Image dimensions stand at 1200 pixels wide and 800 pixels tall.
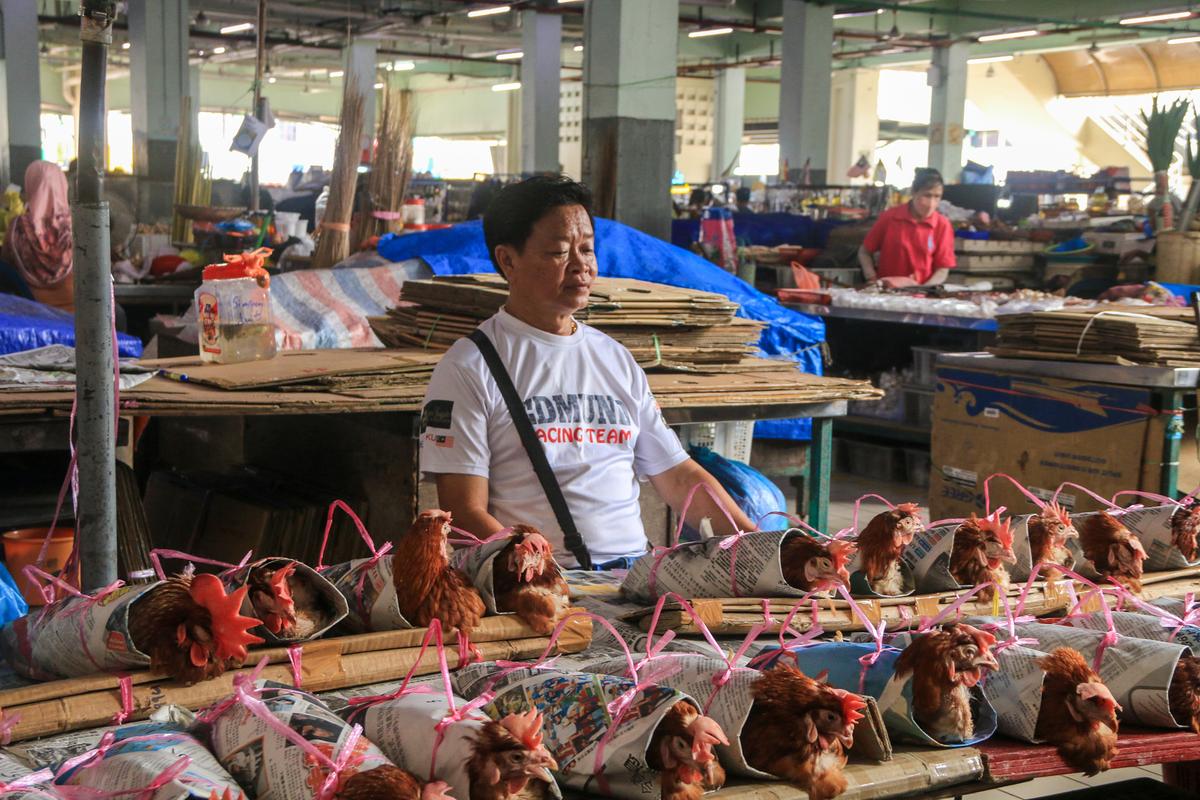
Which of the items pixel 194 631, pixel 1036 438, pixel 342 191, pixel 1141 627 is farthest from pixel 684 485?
pixel 342 191

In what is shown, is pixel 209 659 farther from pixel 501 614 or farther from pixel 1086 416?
pixel 1086 416

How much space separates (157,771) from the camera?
119 cm

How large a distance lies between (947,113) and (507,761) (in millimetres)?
20964

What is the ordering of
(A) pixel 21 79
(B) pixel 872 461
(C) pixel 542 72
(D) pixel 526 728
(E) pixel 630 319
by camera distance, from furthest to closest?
1. (C) pixel 542 72
2. (A) pixel 21 79
3. (B) pixel 872 461
4. (E) pixel 630 319
5. (D) pixel 526 728

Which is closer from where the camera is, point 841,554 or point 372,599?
point 372,599

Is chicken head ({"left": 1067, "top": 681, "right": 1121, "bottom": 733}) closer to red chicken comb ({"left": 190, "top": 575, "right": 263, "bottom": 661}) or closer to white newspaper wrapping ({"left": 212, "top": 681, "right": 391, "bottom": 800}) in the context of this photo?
white newspaper wrapping ({"left": 212, "top": 681, "right": 391, "bottom": 800})

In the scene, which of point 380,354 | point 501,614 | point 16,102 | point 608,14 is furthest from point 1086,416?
point 16,102

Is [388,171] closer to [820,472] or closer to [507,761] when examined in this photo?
[820,472]

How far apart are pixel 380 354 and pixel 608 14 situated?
6692 mm

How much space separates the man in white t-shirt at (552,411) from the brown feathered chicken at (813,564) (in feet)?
2.74

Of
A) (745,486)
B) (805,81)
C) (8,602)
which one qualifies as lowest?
(745,486)

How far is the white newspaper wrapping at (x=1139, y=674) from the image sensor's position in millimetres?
1627

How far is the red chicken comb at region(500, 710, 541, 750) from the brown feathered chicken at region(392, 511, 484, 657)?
0.39 m

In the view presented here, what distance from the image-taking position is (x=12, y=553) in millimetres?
3441
